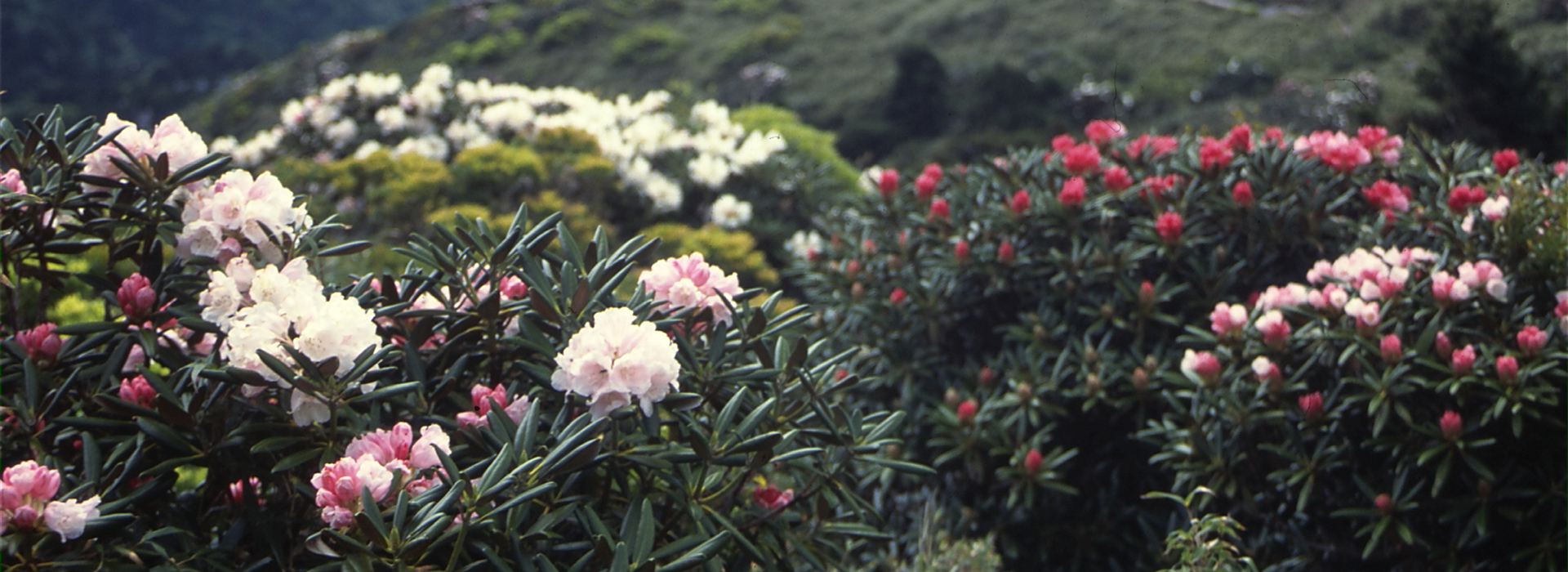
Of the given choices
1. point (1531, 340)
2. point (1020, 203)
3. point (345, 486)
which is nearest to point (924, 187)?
point (1020, 203)

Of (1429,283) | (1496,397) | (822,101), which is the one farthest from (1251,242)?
(822,101)

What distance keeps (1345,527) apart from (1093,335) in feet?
3.31

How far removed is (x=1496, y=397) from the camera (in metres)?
2.66

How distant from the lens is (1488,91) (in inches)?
338

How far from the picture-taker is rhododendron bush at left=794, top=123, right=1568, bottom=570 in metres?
2.72

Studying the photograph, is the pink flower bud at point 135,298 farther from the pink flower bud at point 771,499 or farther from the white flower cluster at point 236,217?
the pink flower bud at point 771,499

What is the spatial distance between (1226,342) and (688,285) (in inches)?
75.2

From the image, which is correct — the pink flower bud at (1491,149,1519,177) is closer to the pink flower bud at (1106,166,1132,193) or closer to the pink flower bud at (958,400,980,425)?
the pink flower bud at (1106,166,1132,193)

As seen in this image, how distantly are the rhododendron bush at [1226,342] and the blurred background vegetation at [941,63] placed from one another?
3.75m

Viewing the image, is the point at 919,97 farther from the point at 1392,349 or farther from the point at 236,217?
the point at 236,217

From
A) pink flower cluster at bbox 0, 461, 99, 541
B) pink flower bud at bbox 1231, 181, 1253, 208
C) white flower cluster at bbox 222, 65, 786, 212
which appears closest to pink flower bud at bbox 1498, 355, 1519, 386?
pink flower bud at bbox 1231, 181, 1253, 208

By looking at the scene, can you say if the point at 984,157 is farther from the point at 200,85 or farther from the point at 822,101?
the point at 200,85

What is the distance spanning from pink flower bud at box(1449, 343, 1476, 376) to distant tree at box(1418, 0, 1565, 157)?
23.7 ft

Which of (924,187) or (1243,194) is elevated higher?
(1243,194)
